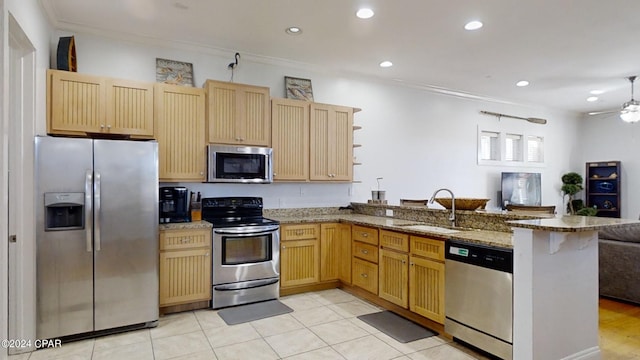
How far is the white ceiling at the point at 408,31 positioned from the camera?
3.31 metres

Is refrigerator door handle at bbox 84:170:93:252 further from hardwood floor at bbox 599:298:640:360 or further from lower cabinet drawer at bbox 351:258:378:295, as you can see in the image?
hardwood floor at bbox 599:298:640:360

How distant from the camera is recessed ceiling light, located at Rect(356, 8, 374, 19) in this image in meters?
3.36

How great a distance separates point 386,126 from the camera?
224 inches

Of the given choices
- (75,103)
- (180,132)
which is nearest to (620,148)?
(180,132)

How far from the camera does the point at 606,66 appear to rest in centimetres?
496

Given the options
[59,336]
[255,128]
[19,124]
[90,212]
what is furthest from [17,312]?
[255,128]

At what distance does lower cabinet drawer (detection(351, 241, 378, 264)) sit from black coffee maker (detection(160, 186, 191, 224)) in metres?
1.88

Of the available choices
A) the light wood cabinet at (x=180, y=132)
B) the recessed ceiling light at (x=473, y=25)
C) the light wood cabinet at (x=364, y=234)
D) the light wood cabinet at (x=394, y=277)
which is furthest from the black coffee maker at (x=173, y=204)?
the recessed ceiling light at (x=473, y=25)

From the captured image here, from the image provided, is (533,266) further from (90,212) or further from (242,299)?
(90,212)

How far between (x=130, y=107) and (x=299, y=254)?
2.34 meters

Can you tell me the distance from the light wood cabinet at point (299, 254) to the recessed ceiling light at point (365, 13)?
228 centimetres

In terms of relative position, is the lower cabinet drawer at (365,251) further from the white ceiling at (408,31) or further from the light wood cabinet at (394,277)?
the white ceiling at (408,31)

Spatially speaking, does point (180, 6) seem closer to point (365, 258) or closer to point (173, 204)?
point (173, 204)

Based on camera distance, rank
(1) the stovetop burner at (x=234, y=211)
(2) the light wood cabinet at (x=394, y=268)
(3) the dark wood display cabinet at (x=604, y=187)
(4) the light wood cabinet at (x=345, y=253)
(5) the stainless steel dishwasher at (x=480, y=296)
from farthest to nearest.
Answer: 1. (3) the dark wood display cabinet at (x=604, y=187)
2. (4) the light wood cabinet at (x=345, y=253)
3. (1) the stovetop burner at (x=234, y=211)
4. (2) the light wood cabinet at (x=394, y=268)
5. (5) the stainless steel dishwasher at (x=480, y=296)
